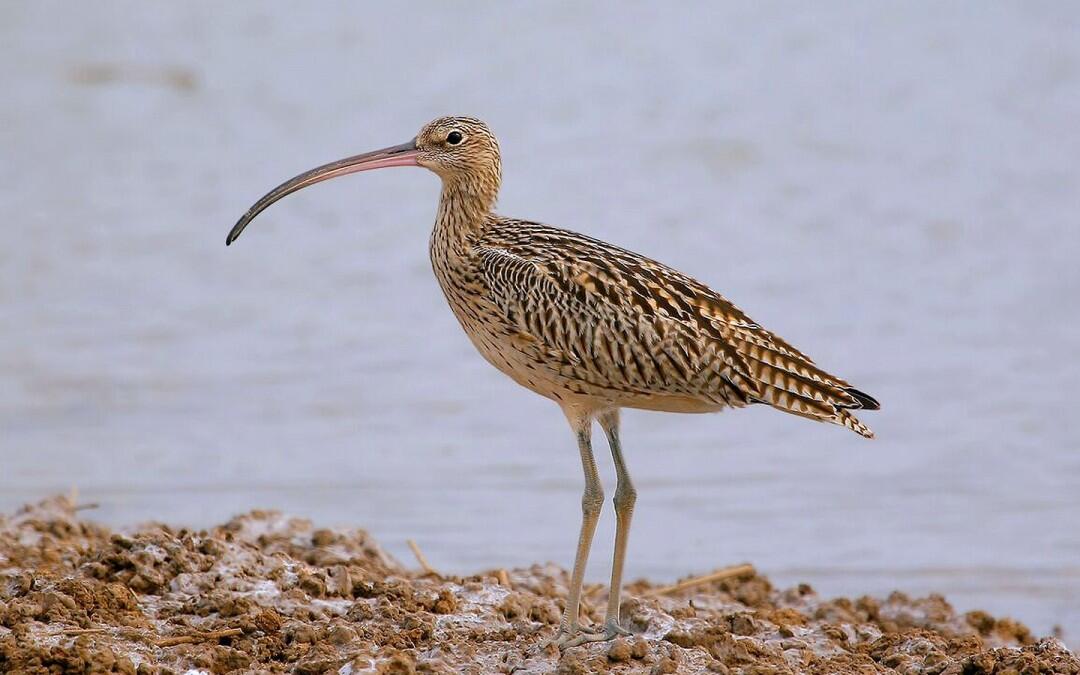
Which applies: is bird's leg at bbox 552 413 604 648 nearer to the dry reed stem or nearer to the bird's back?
the bird's back

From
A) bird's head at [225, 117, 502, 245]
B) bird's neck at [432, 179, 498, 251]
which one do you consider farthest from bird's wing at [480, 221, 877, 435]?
bird's head at [225, 117, 502, 245]

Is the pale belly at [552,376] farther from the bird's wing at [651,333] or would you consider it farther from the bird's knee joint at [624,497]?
the bird's knee joint at [624,497]

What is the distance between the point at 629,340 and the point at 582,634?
1044 millimetres

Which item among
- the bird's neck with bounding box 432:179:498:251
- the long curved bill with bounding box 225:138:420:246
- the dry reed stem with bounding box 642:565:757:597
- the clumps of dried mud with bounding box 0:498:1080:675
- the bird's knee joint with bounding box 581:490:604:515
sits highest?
the long curved bill with bounding box 225:138:420:246

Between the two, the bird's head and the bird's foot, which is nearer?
the bird's foot

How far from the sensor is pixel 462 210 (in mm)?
7477

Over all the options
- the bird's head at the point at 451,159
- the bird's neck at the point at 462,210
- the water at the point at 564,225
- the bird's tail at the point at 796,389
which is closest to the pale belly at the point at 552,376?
the bird's tail at the point at 796,389

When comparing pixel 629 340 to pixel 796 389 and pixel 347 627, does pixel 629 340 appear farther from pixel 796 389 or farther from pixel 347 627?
pixel 347 627

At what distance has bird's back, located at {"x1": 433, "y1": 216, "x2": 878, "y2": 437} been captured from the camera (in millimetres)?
6785

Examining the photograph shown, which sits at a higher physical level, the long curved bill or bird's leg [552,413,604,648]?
the long curved bill

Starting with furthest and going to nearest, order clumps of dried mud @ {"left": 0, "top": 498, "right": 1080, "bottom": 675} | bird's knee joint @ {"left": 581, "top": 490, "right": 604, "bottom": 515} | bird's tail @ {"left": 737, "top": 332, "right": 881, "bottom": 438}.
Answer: bird's knee joint @ {"left": 581, "top": 490, "right": 604, "bottom": 515} < bird's tail @ {"left": 737, "top": 332, "right": 881, "bottom": 438} < clumps of dried mud @ {"left": 0, "top": 498, "right": 1080, "bottom": 675}

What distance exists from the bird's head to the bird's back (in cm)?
51

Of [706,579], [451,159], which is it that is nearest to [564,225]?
[706,579]

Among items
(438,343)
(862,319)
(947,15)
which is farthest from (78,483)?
(947,15)
